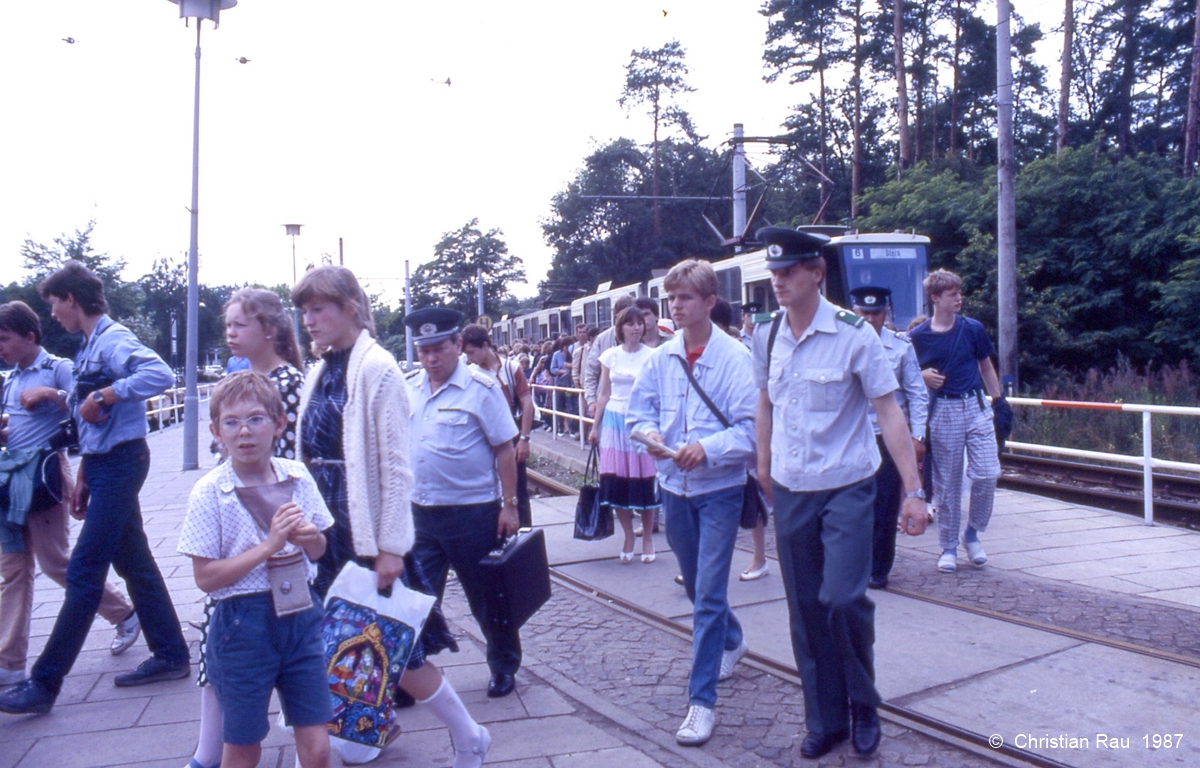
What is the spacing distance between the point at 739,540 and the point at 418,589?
4.27 meters

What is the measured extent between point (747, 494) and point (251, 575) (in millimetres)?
2280

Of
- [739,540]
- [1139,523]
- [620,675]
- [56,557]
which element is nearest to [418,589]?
[620,675]

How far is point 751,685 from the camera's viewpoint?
4633 mm

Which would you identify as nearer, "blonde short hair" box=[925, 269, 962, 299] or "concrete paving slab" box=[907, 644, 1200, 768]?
"concrete paving slab" box=[907, 644, 1200, 768]

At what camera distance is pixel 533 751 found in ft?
12.9

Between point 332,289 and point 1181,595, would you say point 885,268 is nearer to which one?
point 1181,595

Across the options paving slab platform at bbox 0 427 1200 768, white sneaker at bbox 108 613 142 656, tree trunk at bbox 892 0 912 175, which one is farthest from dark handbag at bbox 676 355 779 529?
tree trunk at bbox 892 0 912 175

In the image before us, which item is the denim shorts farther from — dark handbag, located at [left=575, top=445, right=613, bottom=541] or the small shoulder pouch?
dark handbag, located at [left=575, top=445, right=613, bottom=541]

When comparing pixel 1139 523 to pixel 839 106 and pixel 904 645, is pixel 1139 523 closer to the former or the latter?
pixel 904 645

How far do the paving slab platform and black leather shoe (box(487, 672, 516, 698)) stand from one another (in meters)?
0.04

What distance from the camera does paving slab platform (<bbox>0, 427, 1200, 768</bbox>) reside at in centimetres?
387

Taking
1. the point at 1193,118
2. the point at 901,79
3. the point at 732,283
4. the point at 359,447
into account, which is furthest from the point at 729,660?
the point at 901,79

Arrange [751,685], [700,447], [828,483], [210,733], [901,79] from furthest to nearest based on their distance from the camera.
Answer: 1. [901,79]
2. [751,685]
3. [700,447]
4. [828,483]
5. [210,733]

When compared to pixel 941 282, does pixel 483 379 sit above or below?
below
